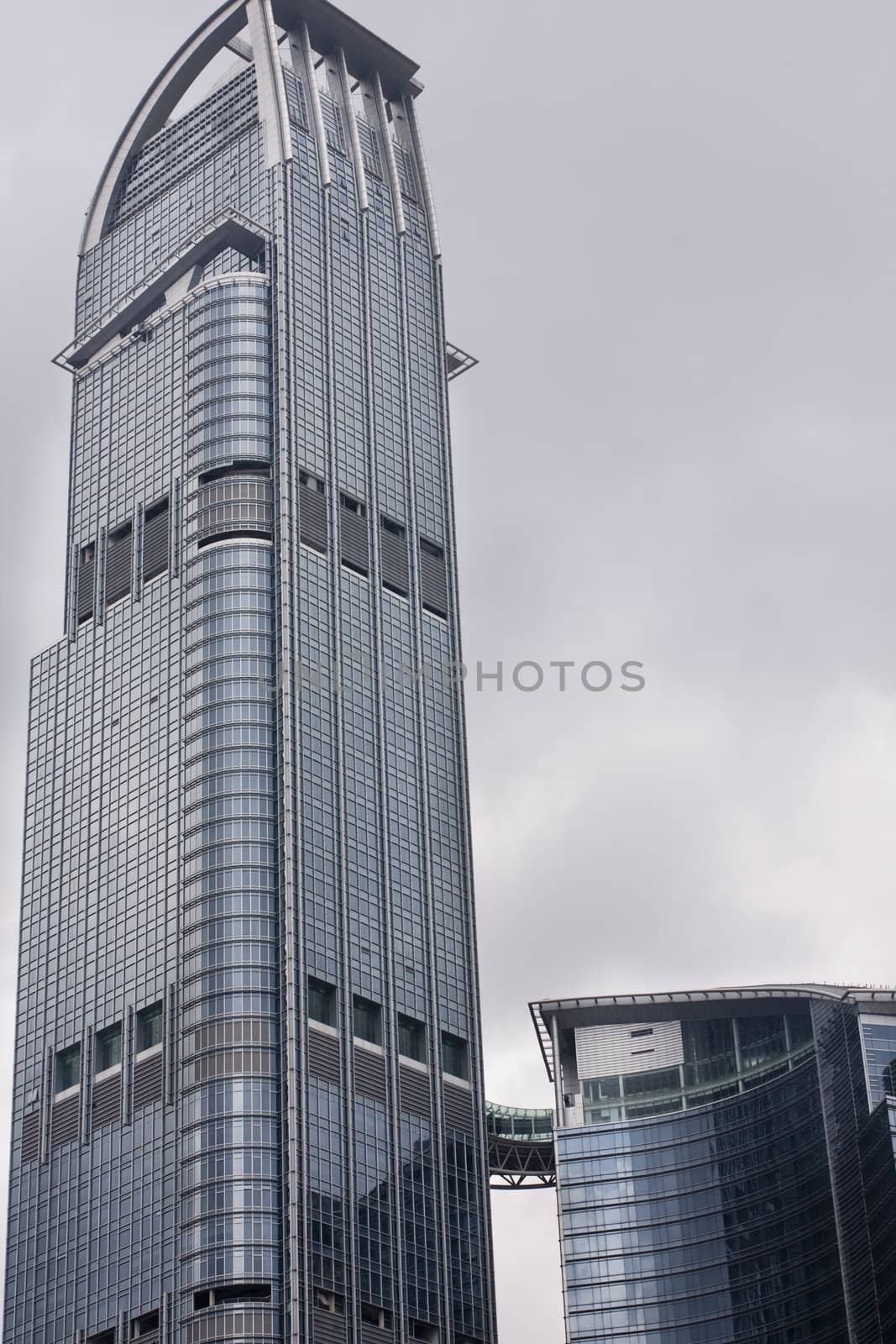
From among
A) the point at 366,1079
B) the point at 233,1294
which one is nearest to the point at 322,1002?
the point at 366,1079

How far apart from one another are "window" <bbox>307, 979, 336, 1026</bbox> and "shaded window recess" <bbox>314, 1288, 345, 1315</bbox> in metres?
24.6

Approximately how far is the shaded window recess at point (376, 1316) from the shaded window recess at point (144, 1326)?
17.4 metres

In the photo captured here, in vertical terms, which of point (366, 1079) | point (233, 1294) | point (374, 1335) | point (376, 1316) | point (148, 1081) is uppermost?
point (148, 1081)

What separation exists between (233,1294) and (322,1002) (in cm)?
2838

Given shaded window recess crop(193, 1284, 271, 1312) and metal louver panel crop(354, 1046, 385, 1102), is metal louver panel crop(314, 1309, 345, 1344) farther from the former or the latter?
metal louver panel crop(354, 1046, 385, 1102)

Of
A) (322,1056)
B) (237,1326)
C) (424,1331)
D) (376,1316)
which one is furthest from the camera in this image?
(322,1056)

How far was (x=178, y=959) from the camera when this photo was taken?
19975 centimetres

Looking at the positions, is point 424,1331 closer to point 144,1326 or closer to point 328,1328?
point 328,1328

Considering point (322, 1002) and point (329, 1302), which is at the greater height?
point (322, 1002)

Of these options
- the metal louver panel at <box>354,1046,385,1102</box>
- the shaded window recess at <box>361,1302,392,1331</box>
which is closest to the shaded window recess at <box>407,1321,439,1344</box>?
the shaded window recess at <box>361,1302,392,1331</box>

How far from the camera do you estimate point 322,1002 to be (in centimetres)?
19825

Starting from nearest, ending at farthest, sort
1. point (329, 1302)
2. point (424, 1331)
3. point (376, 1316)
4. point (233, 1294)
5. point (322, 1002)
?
point (233, 1294)
point (329, 1302)
point (376, 1316)
point (424, 1331)
point (322, 1002)

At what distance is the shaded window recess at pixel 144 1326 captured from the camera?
184500 mm

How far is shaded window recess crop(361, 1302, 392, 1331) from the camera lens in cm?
18575
